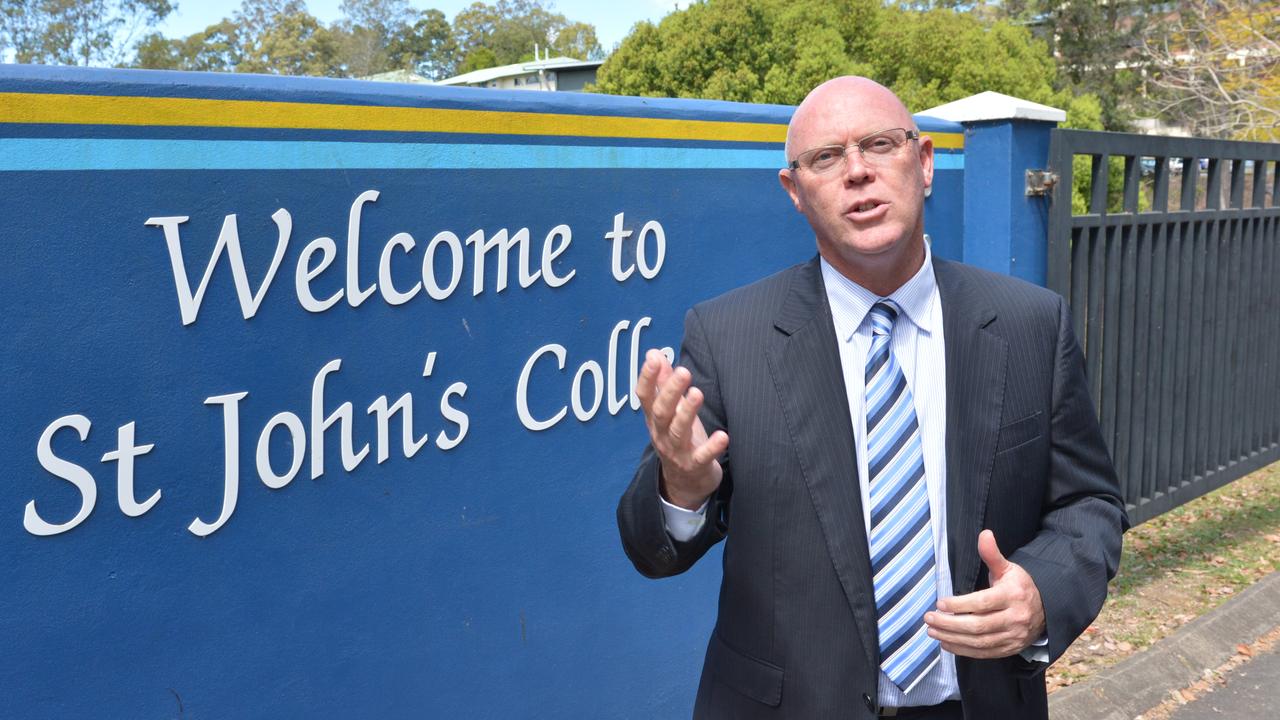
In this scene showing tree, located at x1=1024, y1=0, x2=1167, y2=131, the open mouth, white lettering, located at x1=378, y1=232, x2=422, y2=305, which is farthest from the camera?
tree, located at x1=1024, y1=0, x2=1167, y2=131

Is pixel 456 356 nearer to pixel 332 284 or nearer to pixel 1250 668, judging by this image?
pixel 332 284

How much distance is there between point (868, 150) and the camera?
2.08 meters

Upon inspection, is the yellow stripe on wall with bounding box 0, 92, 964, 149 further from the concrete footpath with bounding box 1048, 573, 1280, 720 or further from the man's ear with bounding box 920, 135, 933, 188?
the concrete footpath with bounding box 1048, 573, 1280, 720

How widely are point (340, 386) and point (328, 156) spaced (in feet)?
1.89

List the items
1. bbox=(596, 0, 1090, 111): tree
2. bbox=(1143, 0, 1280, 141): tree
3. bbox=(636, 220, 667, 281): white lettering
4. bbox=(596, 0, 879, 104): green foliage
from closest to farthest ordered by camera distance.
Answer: bbox=(636, 220, 667, 281): white lettering
bbox=(1143, 0, 1280, 141): tree
bbox=(596, 0, 879, 104): green foliage
bbox=(596, 0, 1090, 111): tree

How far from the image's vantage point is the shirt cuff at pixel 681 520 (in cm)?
191

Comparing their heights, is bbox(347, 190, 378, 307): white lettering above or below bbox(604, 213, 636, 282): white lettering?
above

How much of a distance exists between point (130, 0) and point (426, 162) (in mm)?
48829

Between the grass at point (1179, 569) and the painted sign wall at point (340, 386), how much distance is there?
6.77ft

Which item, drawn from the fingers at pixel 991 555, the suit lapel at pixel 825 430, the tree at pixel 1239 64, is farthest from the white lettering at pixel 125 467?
the tree at pixel 1239 64

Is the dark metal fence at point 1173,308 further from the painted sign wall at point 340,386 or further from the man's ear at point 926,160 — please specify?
the man's ear at point 926,160

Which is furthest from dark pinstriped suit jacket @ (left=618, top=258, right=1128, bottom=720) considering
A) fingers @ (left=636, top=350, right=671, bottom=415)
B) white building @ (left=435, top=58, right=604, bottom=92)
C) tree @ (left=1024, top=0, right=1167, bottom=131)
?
white building @ (left=435, top=58, right=604, bottom=92)

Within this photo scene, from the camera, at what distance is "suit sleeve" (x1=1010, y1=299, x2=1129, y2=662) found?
2.00 m

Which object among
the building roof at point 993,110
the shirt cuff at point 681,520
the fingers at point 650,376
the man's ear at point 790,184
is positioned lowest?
the shirt cuff at point 681,520
